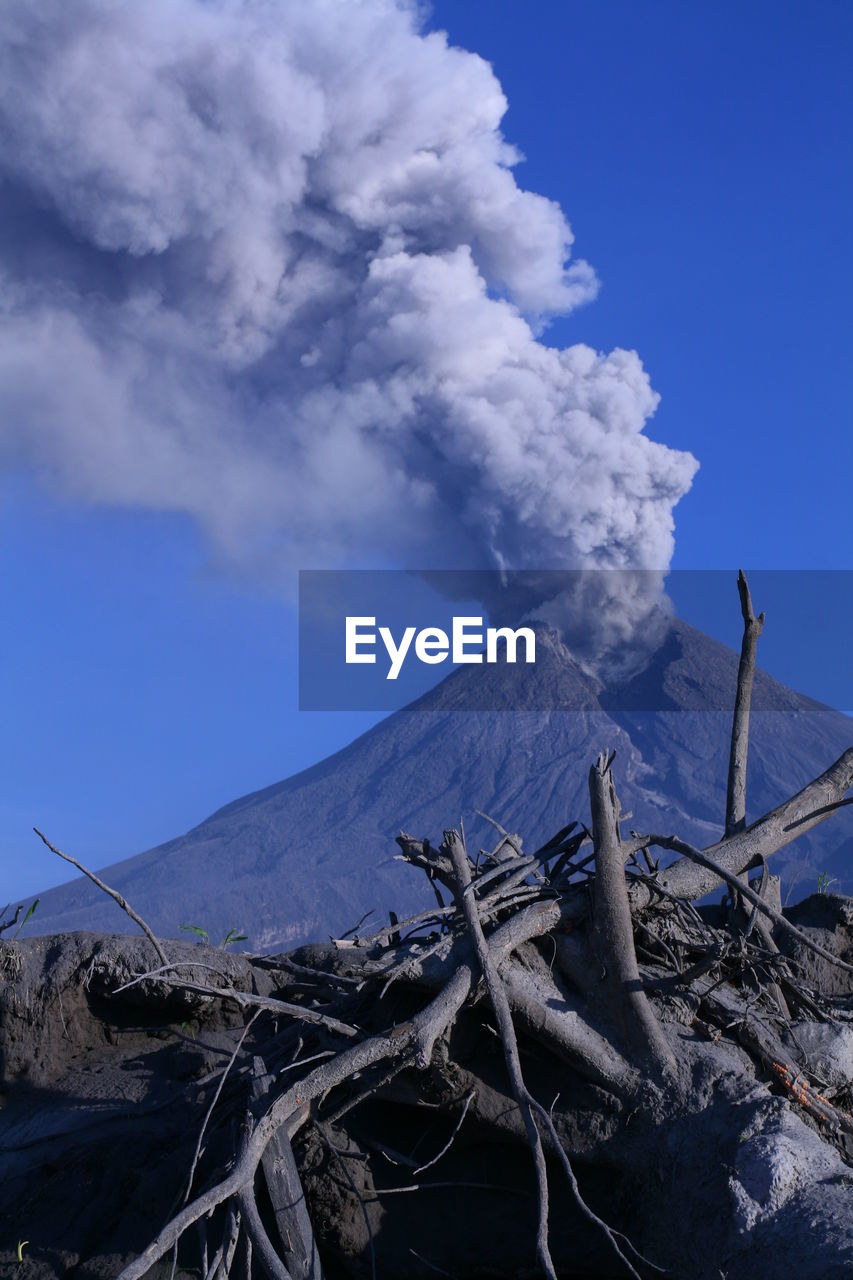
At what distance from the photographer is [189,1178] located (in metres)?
4.56

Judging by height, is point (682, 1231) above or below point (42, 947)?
below

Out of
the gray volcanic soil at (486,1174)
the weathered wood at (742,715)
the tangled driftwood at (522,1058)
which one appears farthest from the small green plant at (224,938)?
the weathered wood at (742,715)

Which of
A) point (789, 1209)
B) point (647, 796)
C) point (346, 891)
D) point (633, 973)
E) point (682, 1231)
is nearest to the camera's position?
point (789, 1209)

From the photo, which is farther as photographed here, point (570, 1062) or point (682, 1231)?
point (570, 1062)

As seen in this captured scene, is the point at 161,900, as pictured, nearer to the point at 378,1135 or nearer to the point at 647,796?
the point at 647,796

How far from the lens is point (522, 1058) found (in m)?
5.39

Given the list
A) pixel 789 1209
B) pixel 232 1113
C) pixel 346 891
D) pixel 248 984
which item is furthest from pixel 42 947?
pixel 346 891

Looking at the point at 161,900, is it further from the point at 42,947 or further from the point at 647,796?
the point at 42,947

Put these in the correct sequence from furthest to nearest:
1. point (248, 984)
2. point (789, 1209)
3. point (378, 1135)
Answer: point (248, 984)
point (378, 1135)
point (789, 1209)

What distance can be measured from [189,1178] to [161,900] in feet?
429

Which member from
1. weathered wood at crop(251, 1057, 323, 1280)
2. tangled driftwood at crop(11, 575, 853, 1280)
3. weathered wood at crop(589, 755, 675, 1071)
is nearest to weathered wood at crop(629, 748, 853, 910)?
tangled driftwood at crop(11, 575, 853, 1280)

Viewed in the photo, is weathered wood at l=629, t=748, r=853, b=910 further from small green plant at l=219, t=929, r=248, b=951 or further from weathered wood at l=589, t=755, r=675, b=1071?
small green plant at l=219, t=929, r=248, b=951

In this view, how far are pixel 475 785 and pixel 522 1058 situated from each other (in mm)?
138268

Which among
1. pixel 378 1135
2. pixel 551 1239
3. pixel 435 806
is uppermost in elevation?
pixel 435 806
